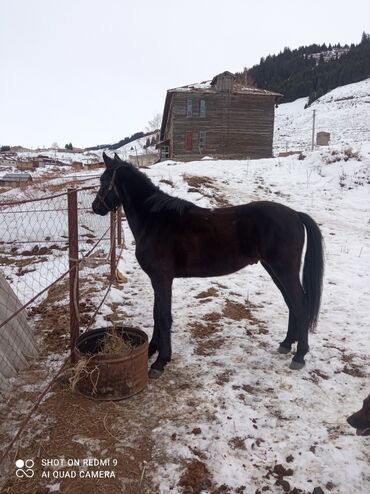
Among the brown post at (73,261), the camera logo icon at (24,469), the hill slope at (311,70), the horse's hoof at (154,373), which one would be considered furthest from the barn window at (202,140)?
the hill slope at (311,70)

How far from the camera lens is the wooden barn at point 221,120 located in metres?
29.1

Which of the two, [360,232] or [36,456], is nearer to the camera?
[36,456]

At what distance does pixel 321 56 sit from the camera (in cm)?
8094

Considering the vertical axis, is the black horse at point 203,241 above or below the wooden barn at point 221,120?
below

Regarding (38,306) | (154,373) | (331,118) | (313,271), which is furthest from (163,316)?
(331,118)

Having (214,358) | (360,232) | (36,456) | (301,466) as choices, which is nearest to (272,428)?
(301,466)

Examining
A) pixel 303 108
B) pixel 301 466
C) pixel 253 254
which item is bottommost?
pixel 301 466

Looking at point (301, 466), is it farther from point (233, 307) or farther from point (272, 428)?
point (233, 307)

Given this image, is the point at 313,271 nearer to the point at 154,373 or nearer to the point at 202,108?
the point at 154,373

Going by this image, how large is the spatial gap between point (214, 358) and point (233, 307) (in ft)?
4.66

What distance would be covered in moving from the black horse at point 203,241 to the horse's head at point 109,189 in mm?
11

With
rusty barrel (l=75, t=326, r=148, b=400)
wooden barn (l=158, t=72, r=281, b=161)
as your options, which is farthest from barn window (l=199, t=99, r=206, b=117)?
rusty barrel (l=75, t=326, r=148, b=400)

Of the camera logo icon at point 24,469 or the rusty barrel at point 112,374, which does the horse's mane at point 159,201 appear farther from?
the camera logo icon at point 24,469

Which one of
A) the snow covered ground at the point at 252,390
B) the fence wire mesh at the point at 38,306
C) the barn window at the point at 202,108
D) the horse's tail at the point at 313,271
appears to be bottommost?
the snow covered ground at the point at 252,390
